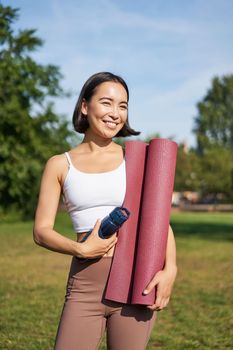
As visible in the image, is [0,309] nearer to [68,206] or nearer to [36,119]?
[68,206]

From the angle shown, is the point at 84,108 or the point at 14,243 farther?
the point at 14,243

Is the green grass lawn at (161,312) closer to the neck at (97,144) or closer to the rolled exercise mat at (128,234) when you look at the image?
the rolled exercise mat at (128,234)

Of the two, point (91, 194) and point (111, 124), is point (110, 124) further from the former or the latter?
point (91, 194)

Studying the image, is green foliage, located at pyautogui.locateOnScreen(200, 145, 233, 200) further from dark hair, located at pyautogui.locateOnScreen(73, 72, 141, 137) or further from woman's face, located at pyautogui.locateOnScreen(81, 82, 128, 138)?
woman's face, located at pyautogui.locateOnScreen(81, 82, 128, 138)

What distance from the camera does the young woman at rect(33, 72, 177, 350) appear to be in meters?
2.37

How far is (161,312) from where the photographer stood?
7273mm

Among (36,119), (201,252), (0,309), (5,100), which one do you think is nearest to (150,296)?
(0,309)

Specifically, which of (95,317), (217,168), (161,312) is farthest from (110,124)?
(217,168)

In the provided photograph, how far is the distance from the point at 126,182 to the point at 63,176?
0.99 feet

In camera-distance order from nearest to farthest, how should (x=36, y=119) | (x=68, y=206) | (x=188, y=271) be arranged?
1. (x=68, y=206)
2. (x=188, y=271)
3. (x=36, y=119)

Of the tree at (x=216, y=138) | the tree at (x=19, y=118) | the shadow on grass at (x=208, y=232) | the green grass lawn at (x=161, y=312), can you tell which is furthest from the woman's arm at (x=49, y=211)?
the tree at (x=216, y=138)

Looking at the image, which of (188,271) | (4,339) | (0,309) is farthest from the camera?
(188,271)

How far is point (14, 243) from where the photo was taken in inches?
698

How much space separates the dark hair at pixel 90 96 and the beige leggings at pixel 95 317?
0.69m
